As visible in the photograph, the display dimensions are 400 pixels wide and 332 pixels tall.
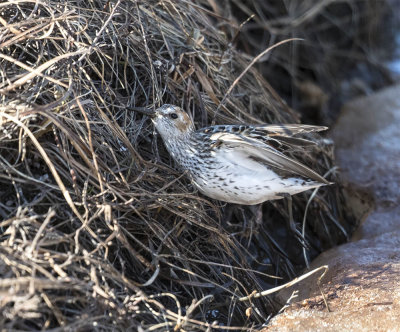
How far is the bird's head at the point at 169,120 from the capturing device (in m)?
3.38

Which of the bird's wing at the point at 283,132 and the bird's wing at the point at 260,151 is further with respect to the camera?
the bird's wing at the point at 283,132

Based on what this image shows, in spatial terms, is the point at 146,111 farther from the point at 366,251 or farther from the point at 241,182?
the point at 366,251

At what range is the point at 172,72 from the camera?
365 centimetres

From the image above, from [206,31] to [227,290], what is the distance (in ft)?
5.46

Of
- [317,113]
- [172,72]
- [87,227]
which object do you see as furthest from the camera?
[317,113]

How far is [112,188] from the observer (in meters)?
2.96

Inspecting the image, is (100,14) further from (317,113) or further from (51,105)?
(317,113)

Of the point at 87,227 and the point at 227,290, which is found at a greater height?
the point at 87,227

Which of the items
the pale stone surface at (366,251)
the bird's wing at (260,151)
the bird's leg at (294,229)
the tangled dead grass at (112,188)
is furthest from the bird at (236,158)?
the pale stone surface at (366,251)

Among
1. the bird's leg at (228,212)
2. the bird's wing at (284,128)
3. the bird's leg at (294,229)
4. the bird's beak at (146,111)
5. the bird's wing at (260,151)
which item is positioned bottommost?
the bird's leg at (294,229)

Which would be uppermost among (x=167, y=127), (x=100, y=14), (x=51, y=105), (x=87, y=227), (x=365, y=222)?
(x=100, y=14)

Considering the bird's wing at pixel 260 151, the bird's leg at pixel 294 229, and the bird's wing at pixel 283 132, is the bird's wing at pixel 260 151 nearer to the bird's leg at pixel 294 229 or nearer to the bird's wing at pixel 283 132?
the bird's wing at pixel 283 132

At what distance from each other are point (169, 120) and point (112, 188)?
0.58 metres

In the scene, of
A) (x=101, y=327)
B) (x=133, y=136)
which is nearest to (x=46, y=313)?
(x=101, y=327)
